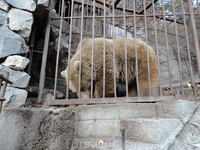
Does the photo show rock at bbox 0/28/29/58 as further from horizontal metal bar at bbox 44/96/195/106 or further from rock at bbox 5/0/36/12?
horizontal metal bar at bbox 44/96/195/106

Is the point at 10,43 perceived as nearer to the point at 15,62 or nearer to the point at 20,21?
the point at 15,62

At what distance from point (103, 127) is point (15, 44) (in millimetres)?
1721

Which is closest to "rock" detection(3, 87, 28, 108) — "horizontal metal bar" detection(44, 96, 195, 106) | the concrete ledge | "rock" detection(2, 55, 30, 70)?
"rock" detection(2, 55, 30, 70)

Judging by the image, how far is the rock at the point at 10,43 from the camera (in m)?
2.22

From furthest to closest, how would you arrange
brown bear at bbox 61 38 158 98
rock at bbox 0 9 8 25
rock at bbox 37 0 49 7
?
1. brown bear at bbox 61 38 158 98
2. rock at bbox 37 0 49 7
3. rock at bbox 0 9 8 25

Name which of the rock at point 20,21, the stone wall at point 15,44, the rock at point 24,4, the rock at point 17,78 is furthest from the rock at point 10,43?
the rock at point 24,4

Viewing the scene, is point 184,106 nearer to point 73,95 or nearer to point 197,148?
point 197,148

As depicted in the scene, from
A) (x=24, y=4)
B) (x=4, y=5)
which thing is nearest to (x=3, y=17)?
(x=4, y=5)

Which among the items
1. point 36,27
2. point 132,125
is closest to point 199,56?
point 132,125

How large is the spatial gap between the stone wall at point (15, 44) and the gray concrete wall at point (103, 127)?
11.1 inches

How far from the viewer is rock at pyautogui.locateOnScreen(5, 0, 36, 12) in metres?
2.47

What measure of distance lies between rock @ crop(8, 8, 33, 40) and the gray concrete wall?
120cm

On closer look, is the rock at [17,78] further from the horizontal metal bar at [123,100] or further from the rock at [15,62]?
the horizontal metal bar at [123,100]

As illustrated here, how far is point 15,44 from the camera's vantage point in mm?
2311
